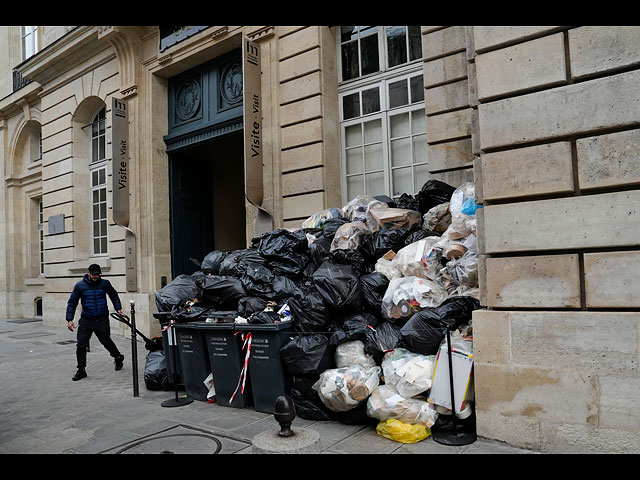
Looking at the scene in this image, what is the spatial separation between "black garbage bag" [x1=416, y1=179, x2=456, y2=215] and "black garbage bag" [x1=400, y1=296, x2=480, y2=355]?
6.71ft

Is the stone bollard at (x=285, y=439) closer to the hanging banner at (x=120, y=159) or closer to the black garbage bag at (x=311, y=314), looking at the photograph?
the black garbage bag at (x=311, y=314)

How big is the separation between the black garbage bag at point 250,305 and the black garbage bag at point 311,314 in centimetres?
48

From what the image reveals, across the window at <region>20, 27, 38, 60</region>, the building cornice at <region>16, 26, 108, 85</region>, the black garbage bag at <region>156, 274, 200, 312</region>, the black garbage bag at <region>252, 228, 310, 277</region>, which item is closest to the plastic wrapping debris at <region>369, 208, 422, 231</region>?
the black garbage bag at <region>252, 228, 310, 277</region>

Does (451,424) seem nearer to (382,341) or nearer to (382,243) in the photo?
(382,341)

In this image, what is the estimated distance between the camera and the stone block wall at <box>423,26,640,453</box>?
362 cm

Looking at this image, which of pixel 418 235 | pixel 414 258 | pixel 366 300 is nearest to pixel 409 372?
pixel 366 300

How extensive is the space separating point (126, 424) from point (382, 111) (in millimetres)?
5771

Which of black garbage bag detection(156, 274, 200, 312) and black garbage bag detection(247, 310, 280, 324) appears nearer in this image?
black garbage bag detection(247, 310, 280, 324)

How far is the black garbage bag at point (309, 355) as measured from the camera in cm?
466

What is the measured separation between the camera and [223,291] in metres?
5.69

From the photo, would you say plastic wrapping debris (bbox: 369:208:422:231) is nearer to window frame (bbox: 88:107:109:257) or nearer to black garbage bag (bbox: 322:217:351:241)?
black garbage bag (bbox: 322:217:351:241)

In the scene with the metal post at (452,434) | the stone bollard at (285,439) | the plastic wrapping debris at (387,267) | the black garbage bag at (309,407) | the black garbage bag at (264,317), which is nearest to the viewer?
the stone bollard at (285,439)

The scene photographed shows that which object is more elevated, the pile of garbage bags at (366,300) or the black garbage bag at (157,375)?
the pile of garbage bags at (366,300)

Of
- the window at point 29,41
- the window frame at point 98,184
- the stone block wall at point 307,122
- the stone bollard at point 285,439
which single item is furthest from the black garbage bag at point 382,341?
the window at point 29,41
